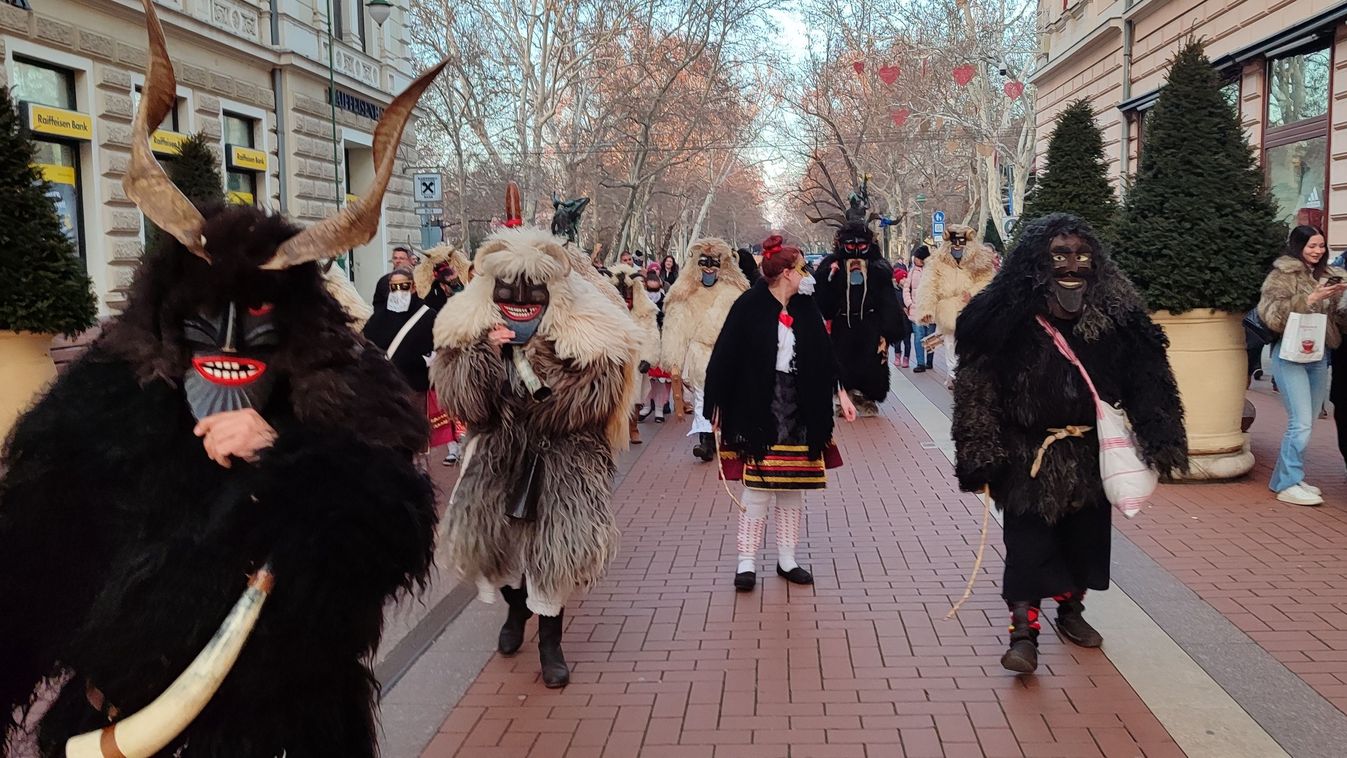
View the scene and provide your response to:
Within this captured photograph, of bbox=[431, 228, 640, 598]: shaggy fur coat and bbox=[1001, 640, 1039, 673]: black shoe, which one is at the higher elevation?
bbox=[431, 228, 640, 598]: shaggy fur coat

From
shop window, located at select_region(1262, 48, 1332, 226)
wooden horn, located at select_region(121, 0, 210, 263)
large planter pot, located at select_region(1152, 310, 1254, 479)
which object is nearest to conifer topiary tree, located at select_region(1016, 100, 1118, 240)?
large planter pot, located at select_region(1152, 310, 1254, 479)

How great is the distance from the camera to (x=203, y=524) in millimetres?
2287

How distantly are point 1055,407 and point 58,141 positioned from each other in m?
15.0

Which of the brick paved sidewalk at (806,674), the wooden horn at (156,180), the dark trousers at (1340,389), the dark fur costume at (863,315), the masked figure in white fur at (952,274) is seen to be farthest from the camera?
the masked figure in white fur at (952,274)

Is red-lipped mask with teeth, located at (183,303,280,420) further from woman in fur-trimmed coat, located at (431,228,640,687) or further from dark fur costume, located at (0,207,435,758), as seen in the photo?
woman in fur-trimmed coat, located at (431,228,640,687)

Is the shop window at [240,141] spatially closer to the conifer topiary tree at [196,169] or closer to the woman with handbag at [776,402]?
the conifer topiary tree at [196,169]

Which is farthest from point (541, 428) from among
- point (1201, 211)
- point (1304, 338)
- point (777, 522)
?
point (1201, 211)

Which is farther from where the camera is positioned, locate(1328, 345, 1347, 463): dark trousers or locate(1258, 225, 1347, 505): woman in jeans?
locate(1328, 345, 1347, 463): dark trousers

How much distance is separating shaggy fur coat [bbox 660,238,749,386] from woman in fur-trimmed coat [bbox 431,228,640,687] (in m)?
5.56

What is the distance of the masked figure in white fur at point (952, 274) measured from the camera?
14.3 metres

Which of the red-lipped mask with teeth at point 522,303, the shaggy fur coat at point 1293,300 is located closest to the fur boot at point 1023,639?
the red-lipped mask with teeth at point 522,303

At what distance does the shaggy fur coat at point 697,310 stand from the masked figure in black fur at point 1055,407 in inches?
226

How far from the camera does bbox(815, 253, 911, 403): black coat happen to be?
11914 millimetres

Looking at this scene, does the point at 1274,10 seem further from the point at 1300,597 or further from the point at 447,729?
the point at 447,729
